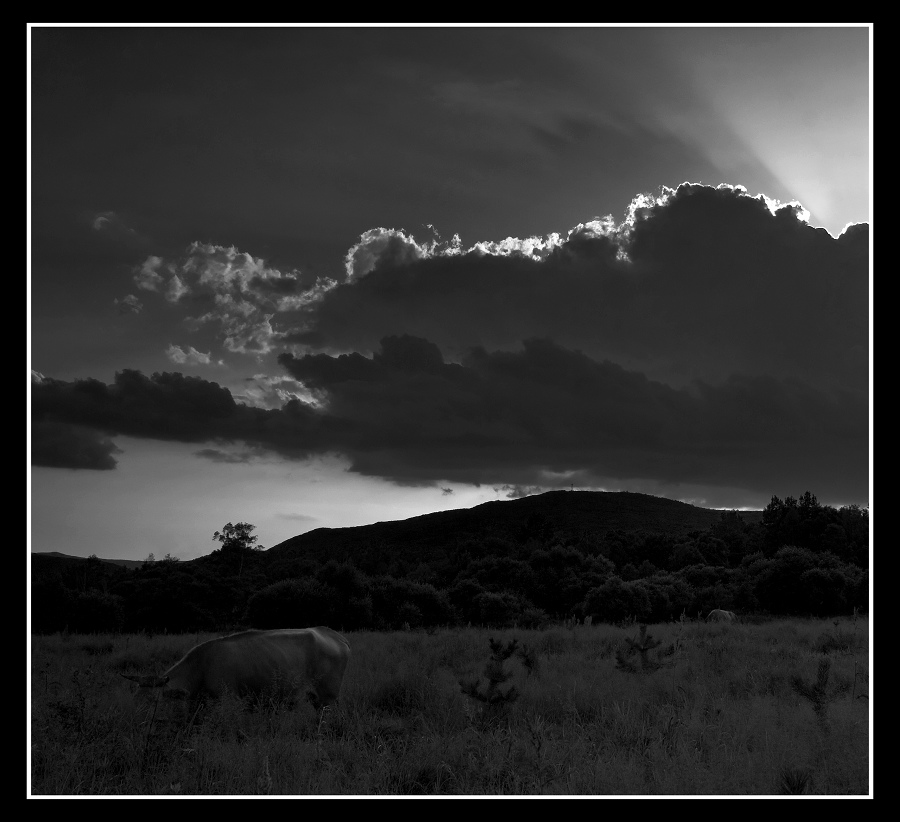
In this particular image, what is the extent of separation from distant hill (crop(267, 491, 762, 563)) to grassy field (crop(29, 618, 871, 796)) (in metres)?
28.8

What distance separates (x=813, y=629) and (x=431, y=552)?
99.9 ft

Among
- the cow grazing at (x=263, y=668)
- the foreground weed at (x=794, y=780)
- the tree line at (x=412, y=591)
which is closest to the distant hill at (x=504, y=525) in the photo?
the tree line at (x=412, y=591)

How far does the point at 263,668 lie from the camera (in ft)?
31.3

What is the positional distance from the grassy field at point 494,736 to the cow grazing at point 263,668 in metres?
0.39

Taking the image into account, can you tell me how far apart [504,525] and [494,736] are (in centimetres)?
5051

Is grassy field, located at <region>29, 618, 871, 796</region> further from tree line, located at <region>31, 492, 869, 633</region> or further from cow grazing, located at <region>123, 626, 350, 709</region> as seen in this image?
tree line, located at <region>31, 492, 869, 633</region>

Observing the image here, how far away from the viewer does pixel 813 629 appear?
19484mm

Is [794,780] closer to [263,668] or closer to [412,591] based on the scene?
[263,668]

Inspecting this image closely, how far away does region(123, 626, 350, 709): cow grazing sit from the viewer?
8961 millimetres

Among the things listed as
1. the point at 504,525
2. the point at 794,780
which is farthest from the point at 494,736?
the point at 504,525

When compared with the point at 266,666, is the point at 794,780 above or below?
below

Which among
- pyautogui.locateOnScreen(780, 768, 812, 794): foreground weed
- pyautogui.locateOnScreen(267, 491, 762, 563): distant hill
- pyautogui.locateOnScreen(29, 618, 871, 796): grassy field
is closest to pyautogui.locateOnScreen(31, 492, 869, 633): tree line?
pyautogui.locateOnScreen(267, 491, 762, 563): distant hill
